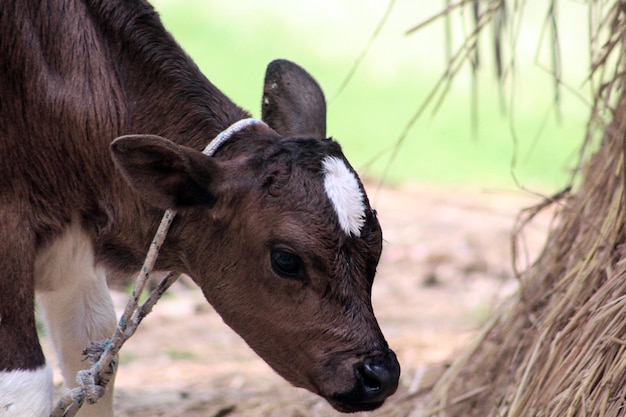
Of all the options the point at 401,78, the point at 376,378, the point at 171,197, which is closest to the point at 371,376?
the point at 376,378

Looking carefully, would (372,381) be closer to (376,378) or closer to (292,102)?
(376,378)

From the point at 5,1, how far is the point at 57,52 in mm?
226

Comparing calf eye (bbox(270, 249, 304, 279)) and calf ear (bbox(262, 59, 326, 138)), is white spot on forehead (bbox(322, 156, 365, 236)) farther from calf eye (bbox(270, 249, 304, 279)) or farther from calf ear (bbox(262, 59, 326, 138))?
calf ear (bbox(262, 59, 326, 138))

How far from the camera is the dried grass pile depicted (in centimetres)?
390

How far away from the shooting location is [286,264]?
3445 millimetres

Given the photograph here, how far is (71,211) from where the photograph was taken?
12.5 ft

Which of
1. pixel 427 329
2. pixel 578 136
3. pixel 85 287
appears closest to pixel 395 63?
pixel 578 136

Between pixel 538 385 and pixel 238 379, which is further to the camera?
pixel 238 379

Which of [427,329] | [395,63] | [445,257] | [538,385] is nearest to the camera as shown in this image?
[538,385]

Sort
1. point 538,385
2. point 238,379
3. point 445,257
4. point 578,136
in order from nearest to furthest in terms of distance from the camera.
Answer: point 538,385 → point 238,379 → point 445,257 → point 578,136

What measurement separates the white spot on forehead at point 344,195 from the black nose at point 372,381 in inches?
14.7

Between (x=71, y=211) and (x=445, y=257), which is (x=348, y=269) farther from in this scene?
(x=445, y=257)

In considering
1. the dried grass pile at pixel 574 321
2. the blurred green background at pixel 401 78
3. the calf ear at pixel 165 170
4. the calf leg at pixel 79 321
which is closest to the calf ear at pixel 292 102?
the calf ear at pixel 165 170

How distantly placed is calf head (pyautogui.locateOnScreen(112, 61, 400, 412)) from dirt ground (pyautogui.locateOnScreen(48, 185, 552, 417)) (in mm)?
1418
